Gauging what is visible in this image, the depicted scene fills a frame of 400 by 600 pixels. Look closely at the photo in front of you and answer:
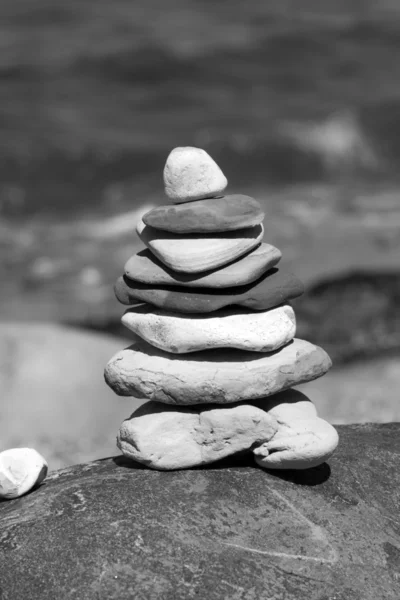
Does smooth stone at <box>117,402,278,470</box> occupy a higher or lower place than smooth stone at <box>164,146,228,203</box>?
lower

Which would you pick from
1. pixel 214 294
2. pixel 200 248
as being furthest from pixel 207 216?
pixel 214 294

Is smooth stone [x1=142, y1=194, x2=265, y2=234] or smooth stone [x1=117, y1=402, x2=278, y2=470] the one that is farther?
smooth stone [x1=117, y1=402, x2=278, y2=470]

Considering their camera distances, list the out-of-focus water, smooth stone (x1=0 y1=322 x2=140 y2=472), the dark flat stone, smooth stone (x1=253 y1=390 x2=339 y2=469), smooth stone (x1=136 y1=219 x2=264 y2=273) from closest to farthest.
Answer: the dark flat stone → smooth stone (x1=136 y1=219 x2=264 y2=273) → smooth stone (x1=253 y1=390 x2=339 y2=469) → smooth stone (x1=0 y1=322 x2=140 y2=472) → the out-of-focus water

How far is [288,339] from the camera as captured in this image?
18.2 feet

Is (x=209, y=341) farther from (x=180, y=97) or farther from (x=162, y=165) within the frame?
(x=180, y=97)

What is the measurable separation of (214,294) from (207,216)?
42 cm

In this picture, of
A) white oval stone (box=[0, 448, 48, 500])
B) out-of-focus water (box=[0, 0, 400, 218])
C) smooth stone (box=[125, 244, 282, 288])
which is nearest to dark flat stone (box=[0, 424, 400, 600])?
white oval stone (box=[0, 448, 48, 500])

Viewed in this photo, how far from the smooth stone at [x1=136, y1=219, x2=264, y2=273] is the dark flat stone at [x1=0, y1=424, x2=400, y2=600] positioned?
45.7 inches

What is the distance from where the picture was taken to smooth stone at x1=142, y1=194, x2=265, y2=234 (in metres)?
5.31

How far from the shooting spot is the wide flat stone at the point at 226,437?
17.8 feet

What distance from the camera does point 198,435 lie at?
18.0ft

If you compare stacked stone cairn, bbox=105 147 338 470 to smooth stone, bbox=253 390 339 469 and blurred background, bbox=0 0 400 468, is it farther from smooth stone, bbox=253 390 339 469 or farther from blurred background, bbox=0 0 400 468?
blurred background, bbox=0 0 400 468

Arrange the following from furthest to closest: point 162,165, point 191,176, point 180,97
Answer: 1. point 180,97
2. point 162,165
3. point 191,176

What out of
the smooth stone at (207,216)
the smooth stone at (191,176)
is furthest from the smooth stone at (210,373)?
the smooth stone at (191,176)
